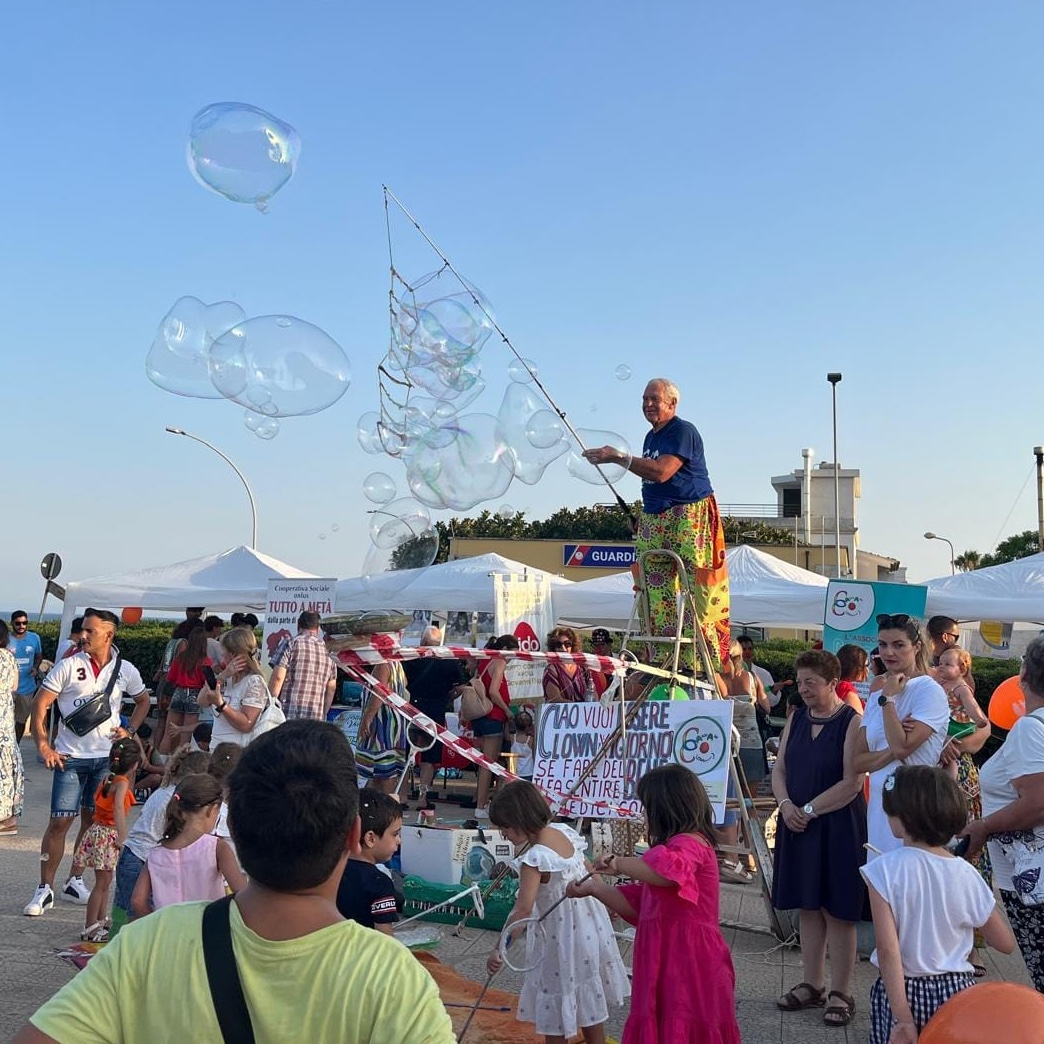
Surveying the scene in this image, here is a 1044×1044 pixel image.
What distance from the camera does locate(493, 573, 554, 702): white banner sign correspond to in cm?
1098

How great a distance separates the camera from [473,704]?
10.4 metres

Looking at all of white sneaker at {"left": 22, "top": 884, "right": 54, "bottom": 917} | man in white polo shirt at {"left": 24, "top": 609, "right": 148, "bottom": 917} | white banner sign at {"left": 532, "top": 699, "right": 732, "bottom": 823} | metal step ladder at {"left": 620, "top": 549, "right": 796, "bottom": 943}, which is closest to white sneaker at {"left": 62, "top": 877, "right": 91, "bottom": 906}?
man in white polo shirt at {"left": 24, "top": 609, "right": 148, "bottom": 917}

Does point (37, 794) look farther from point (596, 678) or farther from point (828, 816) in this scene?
point (828, 816)

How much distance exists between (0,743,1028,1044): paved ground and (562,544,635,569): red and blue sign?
22884 millimetres

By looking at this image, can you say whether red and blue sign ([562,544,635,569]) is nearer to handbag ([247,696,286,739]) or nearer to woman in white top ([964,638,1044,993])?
handbag ([247,696,286,739])

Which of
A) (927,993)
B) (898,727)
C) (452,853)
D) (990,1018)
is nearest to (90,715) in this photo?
(452,853)

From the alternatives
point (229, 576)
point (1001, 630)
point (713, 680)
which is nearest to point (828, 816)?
point (713, 680)

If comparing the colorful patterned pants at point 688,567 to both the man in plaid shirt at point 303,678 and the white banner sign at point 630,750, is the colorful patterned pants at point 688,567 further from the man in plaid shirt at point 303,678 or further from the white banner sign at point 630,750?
the man in plaid shirt at point 303,678

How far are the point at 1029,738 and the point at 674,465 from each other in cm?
307

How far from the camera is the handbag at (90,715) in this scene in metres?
6.72

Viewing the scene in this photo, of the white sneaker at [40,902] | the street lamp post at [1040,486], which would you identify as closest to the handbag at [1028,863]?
the white sneaker at [40,902]

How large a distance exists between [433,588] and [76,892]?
8.15m

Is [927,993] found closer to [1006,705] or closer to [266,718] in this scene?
[1006,705]

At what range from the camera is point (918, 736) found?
503cm
